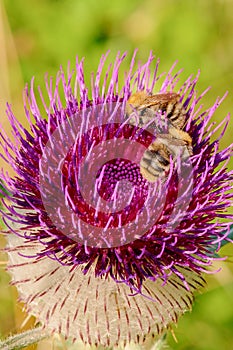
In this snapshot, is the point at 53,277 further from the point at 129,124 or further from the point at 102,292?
the point at 129,124

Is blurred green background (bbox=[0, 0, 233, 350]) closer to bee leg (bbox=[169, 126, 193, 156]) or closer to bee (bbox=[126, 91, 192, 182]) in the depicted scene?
Result: bee (bbox=[126, 91, 192, 182])

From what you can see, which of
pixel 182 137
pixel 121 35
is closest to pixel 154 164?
pixel 182 137

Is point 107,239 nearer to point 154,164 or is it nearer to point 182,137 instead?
point 154,164

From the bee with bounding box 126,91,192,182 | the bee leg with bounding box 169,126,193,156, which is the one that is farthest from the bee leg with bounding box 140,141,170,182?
the bee leg with bounding box 169,126,193,156

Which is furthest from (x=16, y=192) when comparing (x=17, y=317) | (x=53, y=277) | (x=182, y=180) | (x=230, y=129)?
(x=230, y=129)

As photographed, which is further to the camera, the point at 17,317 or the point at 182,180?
the point at 17,317
